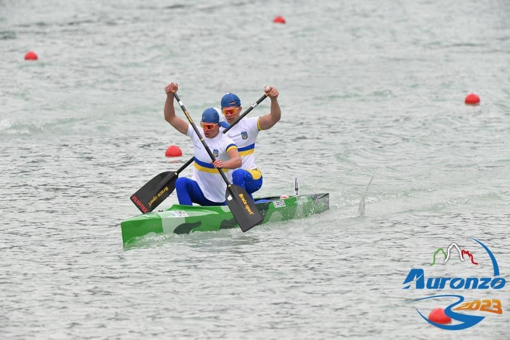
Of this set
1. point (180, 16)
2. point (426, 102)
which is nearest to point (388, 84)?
point (426, 102)

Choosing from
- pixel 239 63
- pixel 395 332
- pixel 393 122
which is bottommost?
pixel 395 332

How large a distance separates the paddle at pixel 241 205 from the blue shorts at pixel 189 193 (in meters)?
0.51

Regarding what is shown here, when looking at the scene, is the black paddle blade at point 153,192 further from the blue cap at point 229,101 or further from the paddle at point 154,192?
the blue cap at point 229,101

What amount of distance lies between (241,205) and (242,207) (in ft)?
0.08

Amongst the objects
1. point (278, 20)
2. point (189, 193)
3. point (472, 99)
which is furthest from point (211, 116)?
point (278, 20)

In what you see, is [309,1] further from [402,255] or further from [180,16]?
[402,255]

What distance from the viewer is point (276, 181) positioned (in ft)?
50.1

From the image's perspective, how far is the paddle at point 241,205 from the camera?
39.0 feet

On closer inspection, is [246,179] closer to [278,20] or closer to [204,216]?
[204,216]

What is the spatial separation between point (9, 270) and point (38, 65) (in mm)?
14069

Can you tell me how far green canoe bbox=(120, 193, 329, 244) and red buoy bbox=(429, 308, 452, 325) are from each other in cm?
354

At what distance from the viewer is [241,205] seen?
39.2 feet

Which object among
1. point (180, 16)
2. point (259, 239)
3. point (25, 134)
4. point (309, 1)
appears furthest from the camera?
point (309, 1)

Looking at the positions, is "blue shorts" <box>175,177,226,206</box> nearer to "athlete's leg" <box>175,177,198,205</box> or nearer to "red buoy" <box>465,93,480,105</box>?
"athlete's leg" <box>175,177,198,205</box>
